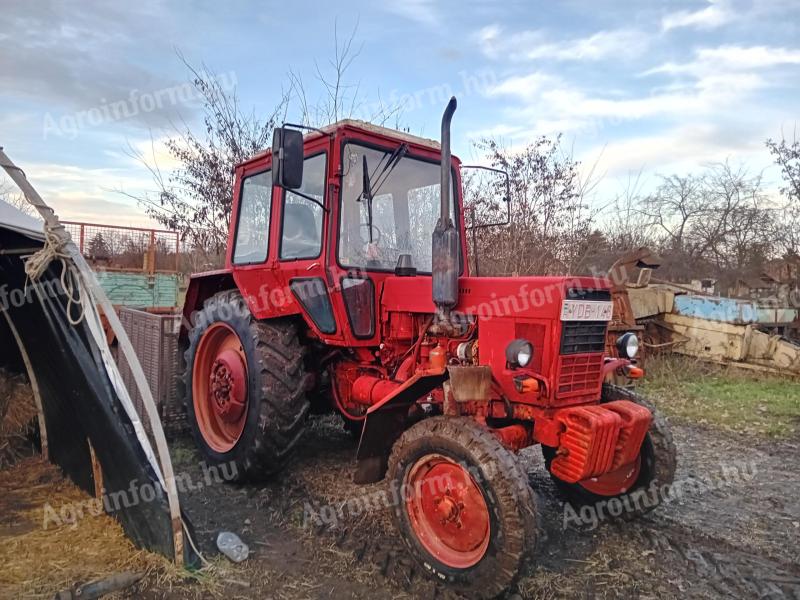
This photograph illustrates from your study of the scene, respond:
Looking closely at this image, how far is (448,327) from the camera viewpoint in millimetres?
3547

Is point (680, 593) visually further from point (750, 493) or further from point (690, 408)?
point (690, 408)

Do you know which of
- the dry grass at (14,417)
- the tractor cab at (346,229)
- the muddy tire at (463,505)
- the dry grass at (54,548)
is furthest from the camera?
the dry grass at (14,417)

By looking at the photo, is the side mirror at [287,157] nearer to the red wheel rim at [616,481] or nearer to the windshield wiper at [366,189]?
the windshield wiper at [366,189]

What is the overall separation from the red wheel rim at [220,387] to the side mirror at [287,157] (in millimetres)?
1475

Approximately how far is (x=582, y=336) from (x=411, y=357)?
106 cm

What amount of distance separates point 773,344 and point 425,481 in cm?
754

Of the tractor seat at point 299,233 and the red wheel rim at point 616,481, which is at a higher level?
the tractor seat at point 299,233

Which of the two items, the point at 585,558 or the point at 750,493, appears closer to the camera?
the point at 585,558

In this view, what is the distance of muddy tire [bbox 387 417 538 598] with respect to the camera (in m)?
2.62

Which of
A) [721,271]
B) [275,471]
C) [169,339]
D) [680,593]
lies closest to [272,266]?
[275,471]

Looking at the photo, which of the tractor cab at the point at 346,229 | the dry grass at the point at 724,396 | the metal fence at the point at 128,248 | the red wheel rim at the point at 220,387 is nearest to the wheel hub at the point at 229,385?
the red wheel rim at the point at 220,387

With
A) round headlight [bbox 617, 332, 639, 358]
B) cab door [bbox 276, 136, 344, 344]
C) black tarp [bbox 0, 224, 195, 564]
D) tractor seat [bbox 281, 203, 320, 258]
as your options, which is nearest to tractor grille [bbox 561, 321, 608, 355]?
round headlight [bbox 617, 332, 639, 358]

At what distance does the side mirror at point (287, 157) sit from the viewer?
3.30 meters

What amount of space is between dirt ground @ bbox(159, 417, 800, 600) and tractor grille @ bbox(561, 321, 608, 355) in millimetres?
1007
